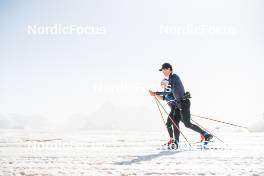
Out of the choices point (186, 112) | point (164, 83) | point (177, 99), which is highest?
point (164, 83)

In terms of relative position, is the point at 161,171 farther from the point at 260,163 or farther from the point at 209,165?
the point at 260,163

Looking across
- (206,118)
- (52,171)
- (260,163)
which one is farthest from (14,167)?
(206,118)

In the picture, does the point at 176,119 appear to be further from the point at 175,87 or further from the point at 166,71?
the point at 166,71

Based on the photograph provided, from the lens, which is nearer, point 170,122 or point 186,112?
point 186,112

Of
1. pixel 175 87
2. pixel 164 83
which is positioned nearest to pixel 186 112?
pixel 175 87

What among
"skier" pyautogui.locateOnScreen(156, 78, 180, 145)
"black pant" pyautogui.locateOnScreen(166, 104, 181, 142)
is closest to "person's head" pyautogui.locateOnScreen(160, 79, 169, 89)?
"skier" pyautogui.locateOnScreen(156, 78, 180, 145)

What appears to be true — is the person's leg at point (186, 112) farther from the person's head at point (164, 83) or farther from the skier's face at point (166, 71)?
the skier's face at point (166, 71)

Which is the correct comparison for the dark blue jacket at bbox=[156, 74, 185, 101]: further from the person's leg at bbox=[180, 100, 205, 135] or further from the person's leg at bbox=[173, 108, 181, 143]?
the person's leg at bbox=[173, 108, 181, 143]

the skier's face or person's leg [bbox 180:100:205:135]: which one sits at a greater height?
the skier's face

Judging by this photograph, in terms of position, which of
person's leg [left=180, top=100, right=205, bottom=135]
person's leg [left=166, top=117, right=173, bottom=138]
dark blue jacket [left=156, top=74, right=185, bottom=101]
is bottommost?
person's leg [left=166, top=117, right=173, bottom=138]

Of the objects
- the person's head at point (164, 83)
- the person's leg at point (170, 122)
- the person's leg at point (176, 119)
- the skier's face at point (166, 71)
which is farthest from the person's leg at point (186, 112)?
the skier's face at point (166, 71)

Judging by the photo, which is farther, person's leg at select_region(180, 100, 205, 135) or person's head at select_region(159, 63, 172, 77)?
person's leg at select_region(180, 100, 205, 135)

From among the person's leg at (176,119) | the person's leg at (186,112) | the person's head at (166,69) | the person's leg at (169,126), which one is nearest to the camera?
the person's head at (166,69)

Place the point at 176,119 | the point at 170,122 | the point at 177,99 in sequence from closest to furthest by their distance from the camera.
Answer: the point at 177,99 < the point at 176,119 < the point at 170,122
